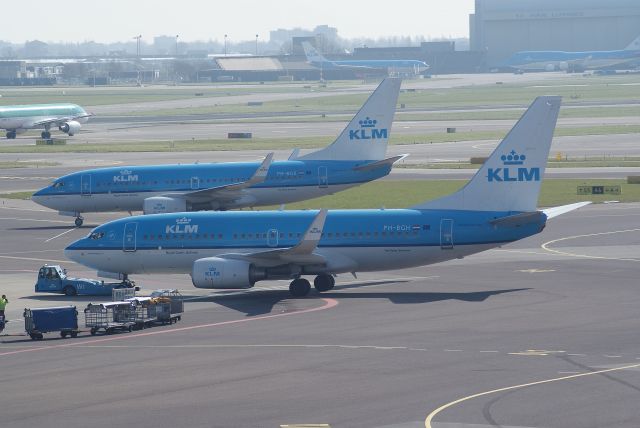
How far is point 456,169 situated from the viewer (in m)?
121

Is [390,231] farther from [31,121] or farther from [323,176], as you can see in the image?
[31,121]

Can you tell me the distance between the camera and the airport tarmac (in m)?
35.2

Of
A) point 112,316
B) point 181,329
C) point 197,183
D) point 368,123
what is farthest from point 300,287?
point 197,183

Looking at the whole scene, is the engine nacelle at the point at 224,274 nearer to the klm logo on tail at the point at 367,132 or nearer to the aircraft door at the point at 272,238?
the aircraft door at the point at 272,238

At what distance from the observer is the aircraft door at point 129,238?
6269 centimetres

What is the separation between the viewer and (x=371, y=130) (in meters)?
86.2

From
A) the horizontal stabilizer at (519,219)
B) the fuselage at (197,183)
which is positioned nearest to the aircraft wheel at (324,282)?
the horizontal stabilizer at (519,219)

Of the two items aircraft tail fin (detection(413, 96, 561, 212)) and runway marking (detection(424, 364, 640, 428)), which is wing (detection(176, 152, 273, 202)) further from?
runway marking (detection(424, 364, 640, 428))

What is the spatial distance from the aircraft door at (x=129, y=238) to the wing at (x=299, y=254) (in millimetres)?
5068

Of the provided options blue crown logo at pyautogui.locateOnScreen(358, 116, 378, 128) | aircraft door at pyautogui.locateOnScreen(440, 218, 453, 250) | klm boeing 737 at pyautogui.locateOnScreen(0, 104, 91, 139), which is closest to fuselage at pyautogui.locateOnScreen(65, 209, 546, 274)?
aircraft door at pyautogui.locateOnScreen(440, 218, 453, 250)

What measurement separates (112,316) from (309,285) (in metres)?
10.6

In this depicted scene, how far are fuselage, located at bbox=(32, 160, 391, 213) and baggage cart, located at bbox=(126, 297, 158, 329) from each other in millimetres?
34022

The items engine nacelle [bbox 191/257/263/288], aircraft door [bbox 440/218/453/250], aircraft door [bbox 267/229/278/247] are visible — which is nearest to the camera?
aircraft door [bbox 440/218/453/250]

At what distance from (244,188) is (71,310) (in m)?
35.6
